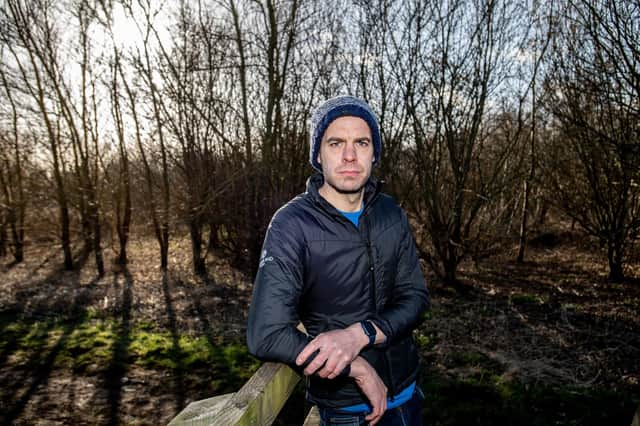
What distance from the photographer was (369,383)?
63.4 inches

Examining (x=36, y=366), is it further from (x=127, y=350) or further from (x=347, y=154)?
(x=347, y=154)

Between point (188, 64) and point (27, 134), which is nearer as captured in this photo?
point (188, 64)

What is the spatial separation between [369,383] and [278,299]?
436 mm

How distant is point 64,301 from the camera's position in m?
11.3

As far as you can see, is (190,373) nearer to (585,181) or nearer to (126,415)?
(126,415)

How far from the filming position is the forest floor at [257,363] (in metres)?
5.50

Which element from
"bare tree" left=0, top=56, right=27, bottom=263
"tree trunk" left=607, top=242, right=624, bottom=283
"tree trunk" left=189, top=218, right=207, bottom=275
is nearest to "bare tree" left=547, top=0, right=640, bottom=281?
"tree trunk" left=607, top=242, right=624, bottom=283

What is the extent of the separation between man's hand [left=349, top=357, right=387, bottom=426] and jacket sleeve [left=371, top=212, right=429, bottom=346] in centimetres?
14

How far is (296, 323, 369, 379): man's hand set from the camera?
4.76 ft

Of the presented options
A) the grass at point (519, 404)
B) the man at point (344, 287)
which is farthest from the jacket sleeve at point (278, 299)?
the grass at point (519, 404)

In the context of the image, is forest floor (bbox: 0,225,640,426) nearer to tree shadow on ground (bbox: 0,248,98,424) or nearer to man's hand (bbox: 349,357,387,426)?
tree shadow on ground (bbox: 0,248,98,424)

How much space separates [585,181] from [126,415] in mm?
11669

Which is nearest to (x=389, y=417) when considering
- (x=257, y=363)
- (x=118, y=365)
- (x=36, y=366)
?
(x=257, y=363)

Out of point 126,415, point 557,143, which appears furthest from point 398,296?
point 557,143
